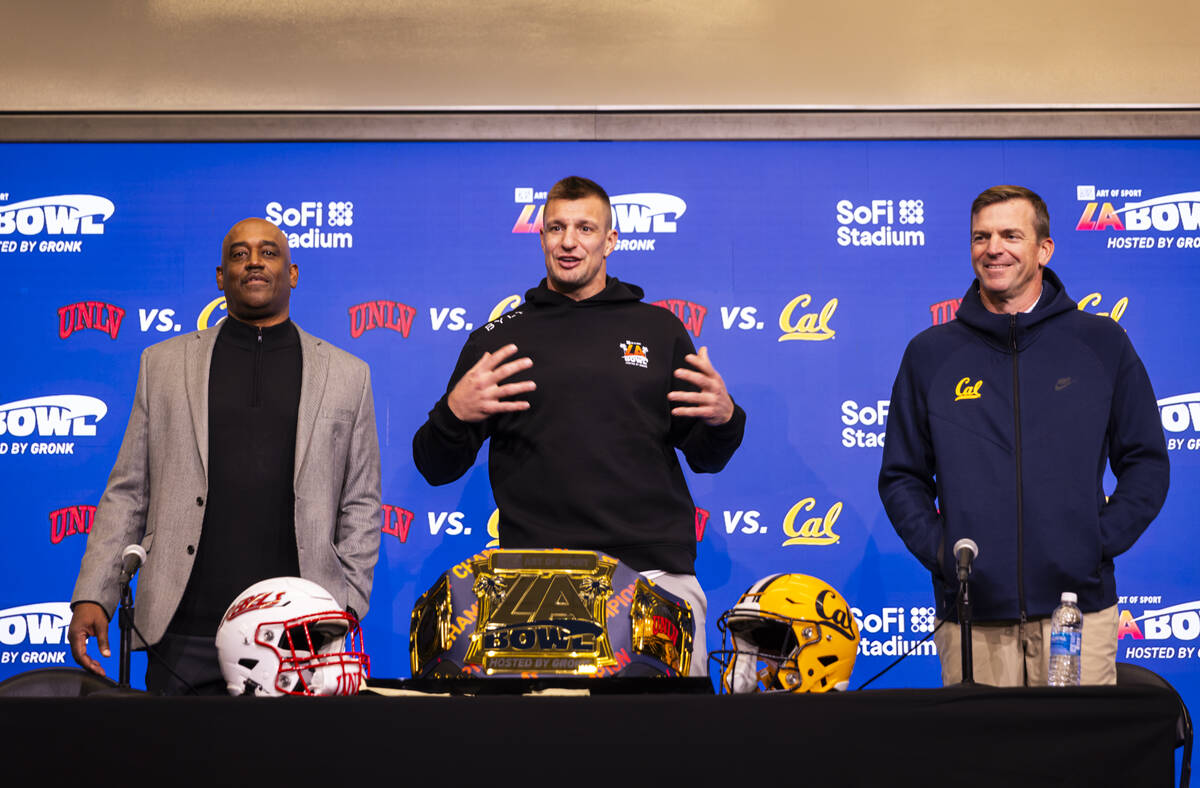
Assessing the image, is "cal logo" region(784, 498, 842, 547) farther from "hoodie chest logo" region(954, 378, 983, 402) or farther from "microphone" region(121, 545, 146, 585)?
"microphone" region(121, 545, 146, 585)

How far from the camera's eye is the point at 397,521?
15.2 feet

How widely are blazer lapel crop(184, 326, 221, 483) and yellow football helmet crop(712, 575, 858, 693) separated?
4.89 ft

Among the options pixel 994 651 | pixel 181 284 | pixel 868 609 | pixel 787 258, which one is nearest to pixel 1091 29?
pixel 787 258

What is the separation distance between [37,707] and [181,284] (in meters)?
3.25

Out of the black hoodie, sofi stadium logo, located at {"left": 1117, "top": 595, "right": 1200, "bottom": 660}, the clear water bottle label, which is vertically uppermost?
the black hoodie

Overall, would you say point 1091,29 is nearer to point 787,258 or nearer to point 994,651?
point 787,258

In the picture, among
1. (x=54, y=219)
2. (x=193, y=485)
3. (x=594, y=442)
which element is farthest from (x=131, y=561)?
(x=54, y=219)

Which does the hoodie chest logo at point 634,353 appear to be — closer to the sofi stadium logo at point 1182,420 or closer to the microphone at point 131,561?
the microphone at point 131,561

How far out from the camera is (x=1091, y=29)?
4.80 metres

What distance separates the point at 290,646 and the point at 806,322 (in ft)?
9.27

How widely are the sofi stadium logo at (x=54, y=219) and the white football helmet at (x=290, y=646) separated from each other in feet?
9.05

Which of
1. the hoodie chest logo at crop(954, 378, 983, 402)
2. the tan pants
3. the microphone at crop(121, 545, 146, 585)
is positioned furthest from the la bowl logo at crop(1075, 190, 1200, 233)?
the microphone at crop(121, 545, 146, 585)

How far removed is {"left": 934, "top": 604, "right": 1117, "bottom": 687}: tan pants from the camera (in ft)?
9.66

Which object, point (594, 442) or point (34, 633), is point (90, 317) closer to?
point (34, 633)
